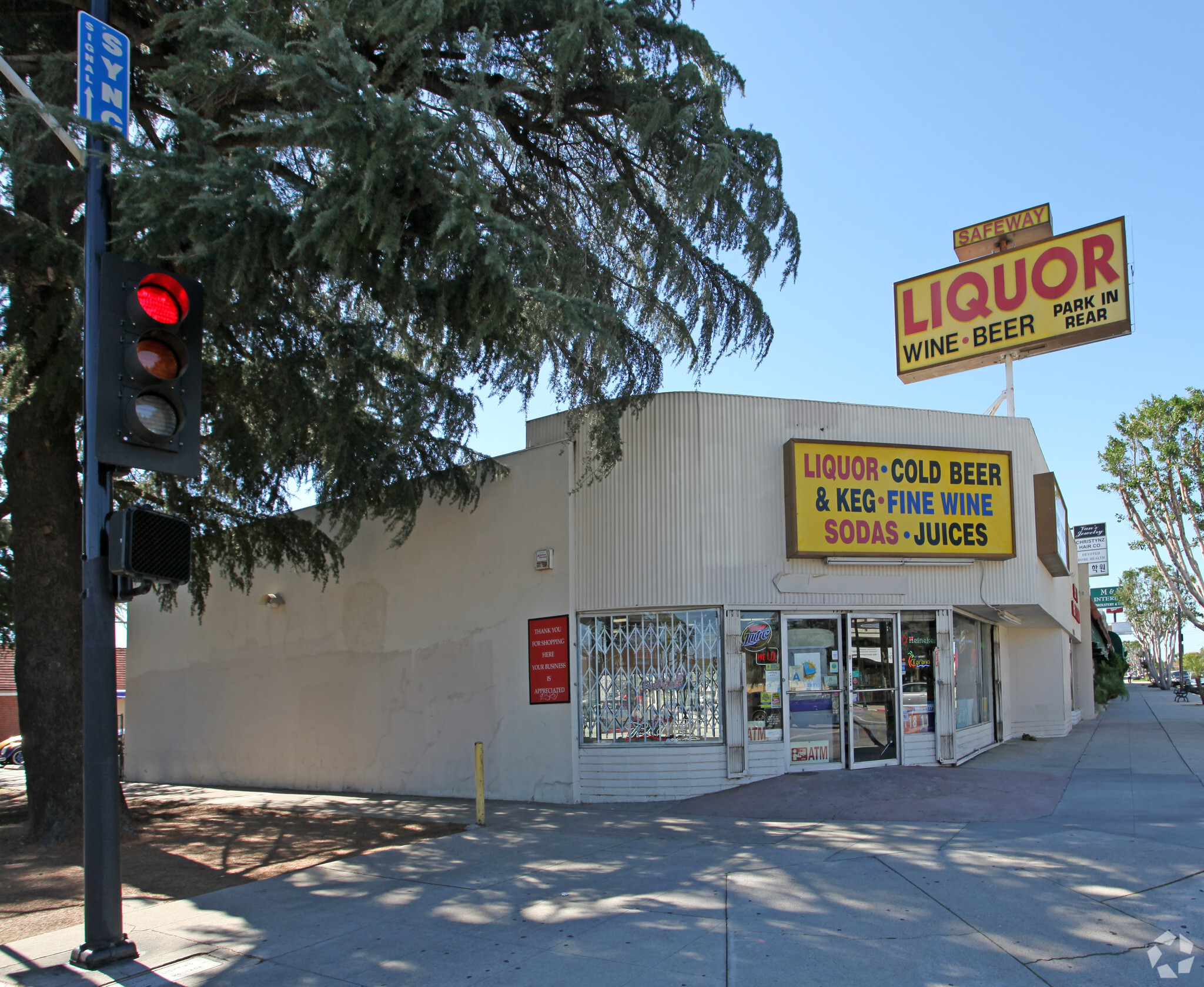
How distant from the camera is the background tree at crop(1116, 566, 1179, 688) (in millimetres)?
75375

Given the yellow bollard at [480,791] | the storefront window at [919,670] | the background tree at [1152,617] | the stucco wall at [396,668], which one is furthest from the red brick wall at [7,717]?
the background tree at [1152,617]

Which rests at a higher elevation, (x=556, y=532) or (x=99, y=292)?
(x=99, y=292)

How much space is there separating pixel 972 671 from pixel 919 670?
3.07m

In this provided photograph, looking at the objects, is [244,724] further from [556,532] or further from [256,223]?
[256,223]

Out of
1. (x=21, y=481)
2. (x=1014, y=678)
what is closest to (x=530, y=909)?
(x=21, y=481)

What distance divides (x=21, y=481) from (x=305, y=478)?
3172 mm

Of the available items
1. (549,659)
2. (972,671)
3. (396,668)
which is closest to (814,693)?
(549,659)

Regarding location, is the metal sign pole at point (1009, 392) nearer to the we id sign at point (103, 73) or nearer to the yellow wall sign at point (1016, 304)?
the yellow wall sign at point (1016, 304)

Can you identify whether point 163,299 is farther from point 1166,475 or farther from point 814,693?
point 1166,475

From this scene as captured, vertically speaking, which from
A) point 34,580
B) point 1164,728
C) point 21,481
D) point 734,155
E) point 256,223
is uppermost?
point 734,155

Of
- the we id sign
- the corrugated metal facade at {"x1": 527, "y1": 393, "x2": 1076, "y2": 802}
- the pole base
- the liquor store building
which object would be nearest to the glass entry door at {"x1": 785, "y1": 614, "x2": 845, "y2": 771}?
the liquor store building

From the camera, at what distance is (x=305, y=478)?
40.6 ft

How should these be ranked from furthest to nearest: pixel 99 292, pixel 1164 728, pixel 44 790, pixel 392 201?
pixel 1164 728 → pixel 44 790 → pixel 392 201 → pixel 99 292

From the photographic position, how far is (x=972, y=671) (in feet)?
51.4
